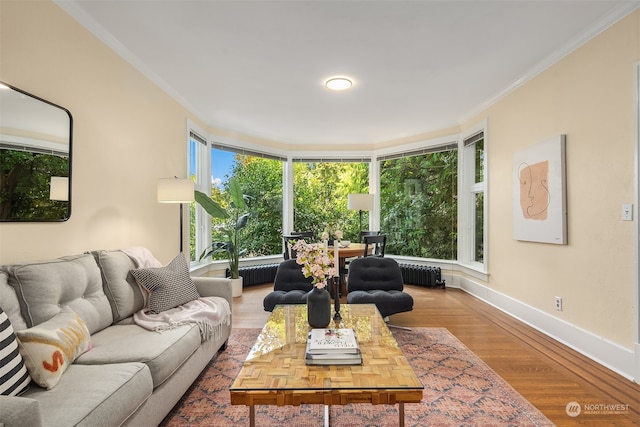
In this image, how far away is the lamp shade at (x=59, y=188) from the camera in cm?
227

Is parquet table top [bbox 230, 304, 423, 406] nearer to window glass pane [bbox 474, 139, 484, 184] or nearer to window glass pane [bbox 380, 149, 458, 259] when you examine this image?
window glass pane [bbox 474, 139, 484, 184]

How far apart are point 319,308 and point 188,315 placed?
3.28ft

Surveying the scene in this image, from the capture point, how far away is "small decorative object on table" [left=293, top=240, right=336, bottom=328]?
2.13 meters

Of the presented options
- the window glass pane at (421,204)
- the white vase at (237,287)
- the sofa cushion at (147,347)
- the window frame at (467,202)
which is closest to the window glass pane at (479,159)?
the window frame at (467,202)

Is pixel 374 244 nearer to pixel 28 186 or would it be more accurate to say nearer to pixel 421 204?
pixel 421 204

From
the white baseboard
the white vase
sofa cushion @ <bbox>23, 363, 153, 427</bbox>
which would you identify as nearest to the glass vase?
sofa cushion @ <bbox>23, 363, 153, 427</bbox>

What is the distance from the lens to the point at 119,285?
239cm

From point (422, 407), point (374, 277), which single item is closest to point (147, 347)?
point (422, 407)

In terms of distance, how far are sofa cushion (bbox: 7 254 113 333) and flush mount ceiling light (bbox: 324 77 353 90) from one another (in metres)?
2.80

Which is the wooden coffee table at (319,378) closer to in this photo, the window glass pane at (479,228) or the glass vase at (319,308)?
the glass vase at (319,308)

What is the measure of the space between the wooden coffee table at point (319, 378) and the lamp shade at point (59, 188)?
171 centimetres

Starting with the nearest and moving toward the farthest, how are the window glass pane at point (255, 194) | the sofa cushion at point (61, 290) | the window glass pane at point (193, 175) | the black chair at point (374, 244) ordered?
the sofa cushion at point (61, 290), the window glass pane at point (193, 175), the black chair at point (374, 244), the window glass pane at point (255, 194)

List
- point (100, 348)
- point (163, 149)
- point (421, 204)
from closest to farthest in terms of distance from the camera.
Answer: point (100, 348), point (163, 149), point (421, 204)

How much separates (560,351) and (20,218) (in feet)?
13.7
